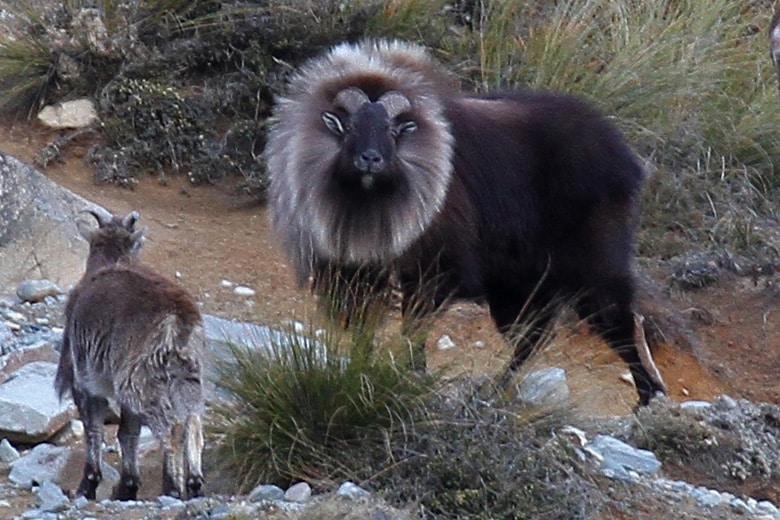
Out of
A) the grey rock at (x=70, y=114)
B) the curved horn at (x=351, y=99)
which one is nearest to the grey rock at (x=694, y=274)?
the curved horn at (x=351, y=99)

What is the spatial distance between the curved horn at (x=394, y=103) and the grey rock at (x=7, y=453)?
2314 mm

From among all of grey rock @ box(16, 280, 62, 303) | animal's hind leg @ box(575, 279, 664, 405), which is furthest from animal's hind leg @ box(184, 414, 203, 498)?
grey rock @ box(16, 280, 62, 303)

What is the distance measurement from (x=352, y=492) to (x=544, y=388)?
1.26 metres

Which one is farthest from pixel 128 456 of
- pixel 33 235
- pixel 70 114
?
pixel 70 114

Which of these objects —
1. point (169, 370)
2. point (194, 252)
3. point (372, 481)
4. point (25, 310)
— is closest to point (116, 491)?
point (169, 370)

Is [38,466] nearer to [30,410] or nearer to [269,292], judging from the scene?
[30,410]

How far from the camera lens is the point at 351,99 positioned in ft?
23.9

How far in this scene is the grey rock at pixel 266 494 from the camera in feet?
18.4

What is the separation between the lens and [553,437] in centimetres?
624

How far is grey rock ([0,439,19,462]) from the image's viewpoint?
650cm

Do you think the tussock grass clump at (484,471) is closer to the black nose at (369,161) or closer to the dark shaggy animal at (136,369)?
the dark shaggy animal at (136,369)

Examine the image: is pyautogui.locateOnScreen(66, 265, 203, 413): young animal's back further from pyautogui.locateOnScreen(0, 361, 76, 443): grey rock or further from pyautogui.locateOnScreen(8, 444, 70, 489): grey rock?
pyautogui.locateOnScreen(0, 361, 76, 443): grey rock

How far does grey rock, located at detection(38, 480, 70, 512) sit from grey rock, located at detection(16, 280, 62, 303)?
9.11 ft

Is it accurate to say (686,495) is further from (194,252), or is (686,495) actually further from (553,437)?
(194,252)
